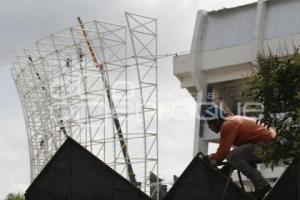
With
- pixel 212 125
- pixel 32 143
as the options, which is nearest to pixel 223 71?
pixel 32 143

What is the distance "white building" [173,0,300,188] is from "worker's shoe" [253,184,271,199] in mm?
32394

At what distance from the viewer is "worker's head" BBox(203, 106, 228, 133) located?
29.0ft

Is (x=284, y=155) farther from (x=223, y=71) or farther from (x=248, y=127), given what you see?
(x=223, y=71)

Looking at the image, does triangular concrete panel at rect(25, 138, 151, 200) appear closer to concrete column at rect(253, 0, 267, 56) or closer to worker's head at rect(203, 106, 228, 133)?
worker's head at rect(203, 106, 228, 133)

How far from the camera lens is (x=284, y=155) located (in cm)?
782

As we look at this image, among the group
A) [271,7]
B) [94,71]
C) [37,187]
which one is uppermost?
[271,7]

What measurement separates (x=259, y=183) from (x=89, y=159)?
1814mm

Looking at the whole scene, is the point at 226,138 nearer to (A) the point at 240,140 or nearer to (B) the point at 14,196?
(A) the point at 240,140

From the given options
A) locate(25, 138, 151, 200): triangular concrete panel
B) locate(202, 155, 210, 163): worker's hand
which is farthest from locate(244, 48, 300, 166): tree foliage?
locate(25, 138, 151, 200): triangular concrete panel

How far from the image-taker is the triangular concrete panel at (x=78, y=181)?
877 cm

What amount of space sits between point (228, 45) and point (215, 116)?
35330 millimetres

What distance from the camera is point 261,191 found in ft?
28.4

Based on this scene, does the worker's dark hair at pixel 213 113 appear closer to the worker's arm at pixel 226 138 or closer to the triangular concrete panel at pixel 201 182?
the worker's arm at pixel 226 138

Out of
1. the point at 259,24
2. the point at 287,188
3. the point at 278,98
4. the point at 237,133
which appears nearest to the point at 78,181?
the point at 237,133
